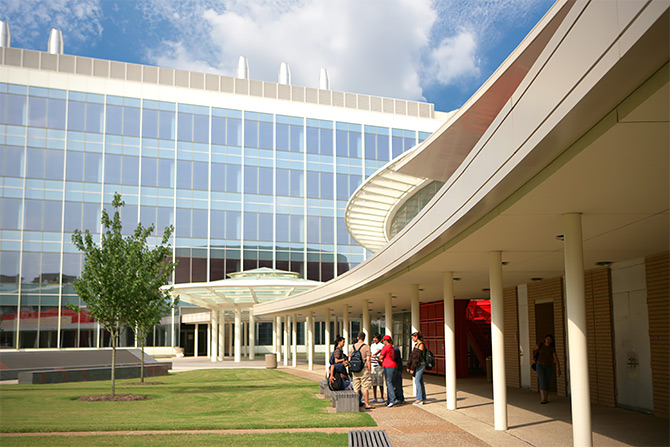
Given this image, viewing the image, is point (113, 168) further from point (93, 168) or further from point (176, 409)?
point (176, 409)

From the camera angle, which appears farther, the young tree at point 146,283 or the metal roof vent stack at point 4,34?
the metal roof vent stack at point 4,34

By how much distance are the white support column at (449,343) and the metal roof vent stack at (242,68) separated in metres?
49.2

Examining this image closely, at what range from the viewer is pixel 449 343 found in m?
15.4

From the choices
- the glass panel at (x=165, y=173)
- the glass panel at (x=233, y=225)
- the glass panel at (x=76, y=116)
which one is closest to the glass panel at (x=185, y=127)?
the glass panel at (x=165, y=173)

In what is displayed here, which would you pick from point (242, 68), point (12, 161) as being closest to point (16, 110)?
point (12, 161)

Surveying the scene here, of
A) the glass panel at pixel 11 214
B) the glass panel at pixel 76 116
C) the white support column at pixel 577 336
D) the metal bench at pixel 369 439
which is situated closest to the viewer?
the metal bench at pixel 369 439

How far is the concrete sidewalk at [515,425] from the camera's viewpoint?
10211mm

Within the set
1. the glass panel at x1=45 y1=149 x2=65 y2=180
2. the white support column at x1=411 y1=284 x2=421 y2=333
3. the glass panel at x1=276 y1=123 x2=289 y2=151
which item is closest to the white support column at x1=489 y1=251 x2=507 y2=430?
the white support column at x1=411 y1=284 x2=421 y2=333

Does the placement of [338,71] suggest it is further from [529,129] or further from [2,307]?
[529,129]

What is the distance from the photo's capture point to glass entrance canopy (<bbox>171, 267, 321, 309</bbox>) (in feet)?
128

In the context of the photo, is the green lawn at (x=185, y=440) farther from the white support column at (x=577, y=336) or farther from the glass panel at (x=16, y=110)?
the glass panel at (x=16, y=110)

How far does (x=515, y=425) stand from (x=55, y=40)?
57.0 metres

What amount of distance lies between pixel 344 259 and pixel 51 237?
83.0 ft

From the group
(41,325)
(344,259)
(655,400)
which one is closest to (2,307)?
(41,325)
